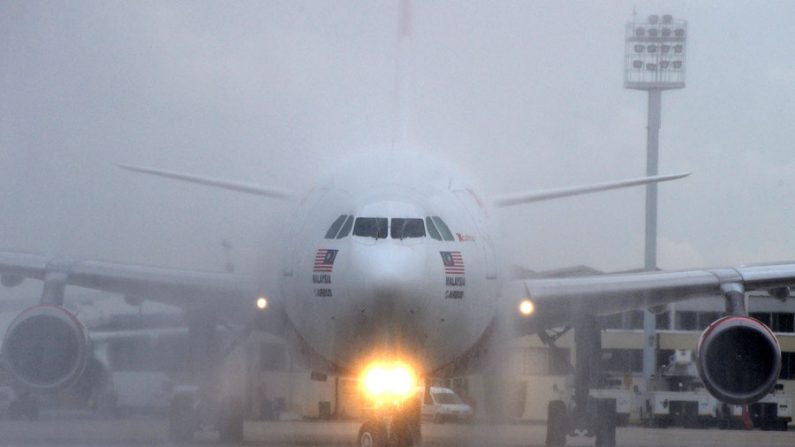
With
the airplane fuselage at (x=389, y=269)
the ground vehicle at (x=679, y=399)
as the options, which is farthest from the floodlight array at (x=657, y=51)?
the airplane fuselage at (x=389, y=269)

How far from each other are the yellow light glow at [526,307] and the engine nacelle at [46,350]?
5.84m

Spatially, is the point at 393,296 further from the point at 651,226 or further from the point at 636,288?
the point at 651,226

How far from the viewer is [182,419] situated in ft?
66.0

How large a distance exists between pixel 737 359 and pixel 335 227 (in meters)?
7.27

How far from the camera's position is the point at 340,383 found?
1922cm

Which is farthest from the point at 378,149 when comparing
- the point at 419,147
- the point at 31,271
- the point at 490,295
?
the point at 31,271

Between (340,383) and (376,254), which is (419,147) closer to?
(340,383)

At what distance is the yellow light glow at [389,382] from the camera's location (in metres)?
15.0

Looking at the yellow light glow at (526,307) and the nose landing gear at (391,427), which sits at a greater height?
the yellow light glow at (526,307)

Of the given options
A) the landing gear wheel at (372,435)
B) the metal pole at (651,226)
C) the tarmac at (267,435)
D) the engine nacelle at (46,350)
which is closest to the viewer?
the landing gear wheel at (372,435)

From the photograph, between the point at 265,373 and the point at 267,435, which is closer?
the point at 265,373

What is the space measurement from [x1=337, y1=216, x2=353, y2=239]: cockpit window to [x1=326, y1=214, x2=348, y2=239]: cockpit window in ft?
0.28

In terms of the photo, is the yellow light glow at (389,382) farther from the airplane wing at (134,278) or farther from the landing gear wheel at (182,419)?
the landing gear wheel at (182,419)

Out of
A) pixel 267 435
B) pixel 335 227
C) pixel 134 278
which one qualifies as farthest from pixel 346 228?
pixel 267 435
